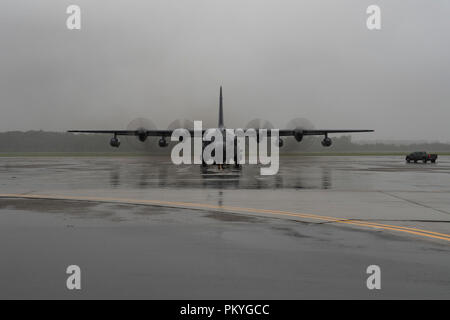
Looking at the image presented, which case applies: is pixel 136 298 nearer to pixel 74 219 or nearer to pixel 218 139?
pixel 74 219

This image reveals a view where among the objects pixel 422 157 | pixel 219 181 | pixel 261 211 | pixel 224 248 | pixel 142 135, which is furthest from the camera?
pixel 422 157

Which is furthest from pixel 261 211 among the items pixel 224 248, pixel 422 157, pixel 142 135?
pixel 422 157

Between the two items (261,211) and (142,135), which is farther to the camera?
(142,135)

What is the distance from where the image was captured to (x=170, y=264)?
6.37 meters

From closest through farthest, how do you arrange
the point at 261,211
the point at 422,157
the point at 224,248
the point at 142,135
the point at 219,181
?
1. the point at 224,248
2. the point at 261,211
3. the point at 219,181
4. the point at 142,135
5. the point at 422,157

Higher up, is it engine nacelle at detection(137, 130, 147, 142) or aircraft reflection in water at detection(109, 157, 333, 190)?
engine nacelle at detection(137, 130, 147, 142)

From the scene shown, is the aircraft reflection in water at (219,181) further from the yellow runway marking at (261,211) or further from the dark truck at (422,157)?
the dark truck at (422,157)

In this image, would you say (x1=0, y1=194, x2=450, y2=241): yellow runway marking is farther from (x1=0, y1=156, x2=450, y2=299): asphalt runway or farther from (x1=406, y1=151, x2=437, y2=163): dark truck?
(x1=406, y1=151, x2=437, y2=163): dark truck

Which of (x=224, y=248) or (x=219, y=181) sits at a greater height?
(x=219, y=181)

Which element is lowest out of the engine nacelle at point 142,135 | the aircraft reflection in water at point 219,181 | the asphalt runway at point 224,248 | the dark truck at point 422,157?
the asphalt runway at point 224,248

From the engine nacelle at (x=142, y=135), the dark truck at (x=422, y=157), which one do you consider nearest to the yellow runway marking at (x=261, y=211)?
the engine nacelle at (x=142, y=135)

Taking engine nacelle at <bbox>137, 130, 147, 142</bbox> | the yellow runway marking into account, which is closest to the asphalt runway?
the yellow runway marking

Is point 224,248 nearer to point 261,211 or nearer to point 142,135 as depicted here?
point 261,211
